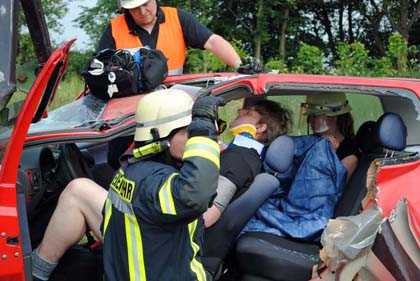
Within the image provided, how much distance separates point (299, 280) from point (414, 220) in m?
0.78

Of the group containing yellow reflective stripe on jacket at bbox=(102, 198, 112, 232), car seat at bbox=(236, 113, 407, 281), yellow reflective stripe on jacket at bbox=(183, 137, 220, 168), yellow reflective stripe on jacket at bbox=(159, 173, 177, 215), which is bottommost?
car seat at bbox=(236, 113, 407, 281)

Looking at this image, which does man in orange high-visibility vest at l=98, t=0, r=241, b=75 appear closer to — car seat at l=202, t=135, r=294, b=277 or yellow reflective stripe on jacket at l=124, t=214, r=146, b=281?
car seat at l=202, t=135, r=294, b=277

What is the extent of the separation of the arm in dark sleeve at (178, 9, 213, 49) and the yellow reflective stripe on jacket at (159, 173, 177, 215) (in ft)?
7.34

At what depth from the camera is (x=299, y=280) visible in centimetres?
350

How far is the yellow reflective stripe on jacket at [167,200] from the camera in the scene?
104 inches

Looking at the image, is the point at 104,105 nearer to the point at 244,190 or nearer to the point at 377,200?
the point at 244,190

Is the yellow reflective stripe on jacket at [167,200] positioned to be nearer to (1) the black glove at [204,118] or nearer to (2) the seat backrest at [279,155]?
(1) the black glove at [204,118]

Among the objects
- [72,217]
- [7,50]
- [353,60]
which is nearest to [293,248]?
[72,217]

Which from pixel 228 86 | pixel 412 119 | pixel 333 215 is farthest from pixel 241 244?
pixel 412 119

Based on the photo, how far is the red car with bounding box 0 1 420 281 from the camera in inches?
113

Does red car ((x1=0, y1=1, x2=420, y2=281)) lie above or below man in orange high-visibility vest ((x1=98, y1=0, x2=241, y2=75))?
below

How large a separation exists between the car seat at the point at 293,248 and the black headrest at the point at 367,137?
13 centimetres

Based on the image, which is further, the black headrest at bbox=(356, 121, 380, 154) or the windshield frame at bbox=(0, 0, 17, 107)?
the black headrest at bbox=(356, 121, 380, 154)

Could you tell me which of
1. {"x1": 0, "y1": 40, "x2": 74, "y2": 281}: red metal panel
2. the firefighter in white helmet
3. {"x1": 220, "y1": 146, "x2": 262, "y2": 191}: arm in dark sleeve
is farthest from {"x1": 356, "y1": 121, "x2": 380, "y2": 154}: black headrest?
{"x1": 0, "y1": 40, "x2": 74, "y2": 281}: red metal panel
